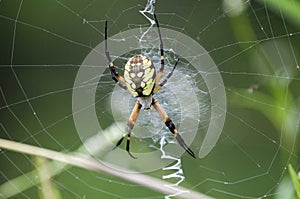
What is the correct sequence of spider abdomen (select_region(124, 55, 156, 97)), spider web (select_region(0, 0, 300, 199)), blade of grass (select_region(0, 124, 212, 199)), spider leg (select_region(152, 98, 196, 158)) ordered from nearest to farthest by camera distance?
blade of grass (select_region(0, 124, 212, 199)) < spider abdomen (select_region(124, 55, 156, 97)) < spider web (select_region(0, 0, 300, 199)) < spider leg (select_region(152, 98, 196, 158))

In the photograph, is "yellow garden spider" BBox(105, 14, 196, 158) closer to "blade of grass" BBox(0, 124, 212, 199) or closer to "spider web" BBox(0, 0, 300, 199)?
"spider web" BBox(0, 0, 300, 199)

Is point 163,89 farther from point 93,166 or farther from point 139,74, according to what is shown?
point 93,166

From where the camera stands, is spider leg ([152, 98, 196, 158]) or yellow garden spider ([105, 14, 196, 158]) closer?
A: yellow garden spider ([105, 14, 196, 158])

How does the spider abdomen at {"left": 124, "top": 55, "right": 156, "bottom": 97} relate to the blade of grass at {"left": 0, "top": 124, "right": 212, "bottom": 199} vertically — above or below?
above

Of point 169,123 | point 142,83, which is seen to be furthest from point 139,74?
point 169,123

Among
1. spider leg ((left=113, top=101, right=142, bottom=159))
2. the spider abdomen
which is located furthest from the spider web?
the spider abdomen

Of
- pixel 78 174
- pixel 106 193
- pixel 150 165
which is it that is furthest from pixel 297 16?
pixel 78 174

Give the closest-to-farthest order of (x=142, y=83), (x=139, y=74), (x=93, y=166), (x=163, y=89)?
1. (x=93, y=166)
2. (x=139, y=74)
3. (x=142, y=83)
4. (x=163, y=89)
